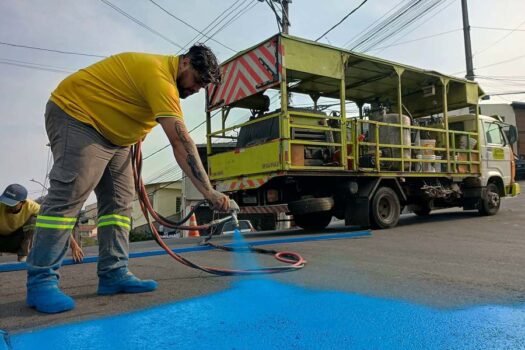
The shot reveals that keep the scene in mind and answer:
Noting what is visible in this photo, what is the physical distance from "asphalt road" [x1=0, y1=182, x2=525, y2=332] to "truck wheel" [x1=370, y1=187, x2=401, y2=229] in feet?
6.78

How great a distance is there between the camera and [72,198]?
8.57 ft

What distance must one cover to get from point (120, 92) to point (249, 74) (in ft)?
16.9

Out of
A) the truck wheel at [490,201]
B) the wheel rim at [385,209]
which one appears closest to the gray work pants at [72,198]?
the wheel rim at [385,209]

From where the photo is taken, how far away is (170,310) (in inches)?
98.6

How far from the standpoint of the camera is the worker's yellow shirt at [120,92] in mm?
2695

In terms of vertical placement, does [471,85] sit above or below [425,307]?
above

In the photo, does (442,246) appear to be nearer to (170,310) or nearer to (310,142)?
(310,142)

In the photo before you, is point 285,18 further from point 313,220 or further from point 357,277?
point 357,277

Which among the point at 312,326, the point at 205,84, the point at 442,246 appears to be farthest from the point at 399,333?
the point at 442,246

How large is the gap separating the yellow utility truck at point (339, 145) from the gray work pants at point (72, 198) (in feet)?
13.5

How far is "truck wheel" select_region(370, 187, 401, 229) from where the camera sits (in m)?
8.05

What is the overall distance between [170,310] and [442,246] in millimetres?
4111

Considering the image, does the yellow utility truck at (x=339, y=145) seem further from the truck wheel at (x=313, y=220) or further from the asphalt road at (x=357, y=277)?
the asphalt road at (x=357, y=277)

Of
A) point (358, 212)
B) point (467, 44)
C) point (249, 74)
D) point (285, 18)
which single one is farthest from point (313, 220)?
point (467, 44)
